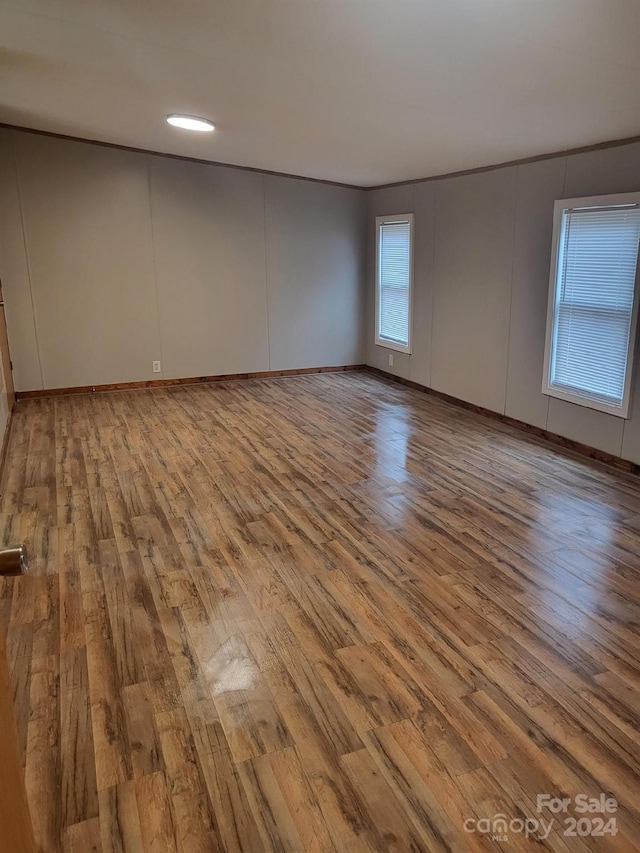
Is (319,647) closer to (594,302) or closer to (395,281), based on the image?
(594,302)

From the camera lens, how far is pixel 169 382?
6.94 meters

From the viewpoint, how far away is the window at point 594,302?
160 inches

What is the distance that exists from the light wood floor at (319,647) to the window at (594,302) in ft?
2.03

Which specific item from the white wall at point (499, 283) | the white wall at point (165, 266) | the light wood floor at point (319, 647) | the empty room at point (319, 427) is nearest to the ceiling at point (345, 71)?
the empty room at point (319, 427)

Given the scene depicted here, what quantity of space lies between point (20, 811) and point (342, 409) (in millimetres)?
5129

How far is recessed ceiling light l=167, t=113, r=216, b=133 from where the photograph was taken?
462 centimetres

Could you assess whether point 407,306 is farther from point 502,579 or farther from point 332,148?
point 502,579

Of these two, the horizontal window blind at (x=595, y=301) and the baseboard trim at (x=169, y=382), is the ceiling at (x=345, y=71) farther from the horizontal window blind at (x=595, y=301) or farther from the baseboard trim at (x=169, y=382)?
the baseboard trim at (x=169, y=382)

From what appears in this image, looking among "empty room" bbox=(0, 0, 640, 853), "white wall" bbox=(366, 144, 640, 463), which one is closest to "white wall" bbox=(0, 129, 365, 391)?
"empty room" bbox=(0, 0, 640, 853)

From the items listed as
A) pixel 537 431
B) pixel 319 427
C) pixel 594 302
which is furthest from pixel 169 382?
pixel 594 302

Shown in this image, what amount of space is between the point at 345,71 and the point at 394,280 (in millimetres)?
3869

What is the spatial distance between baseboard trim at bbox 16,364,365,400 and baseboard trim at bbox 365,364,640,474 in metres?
1.05

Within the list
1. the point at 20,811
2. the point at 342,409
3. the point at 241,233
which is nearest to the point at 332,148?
the point at 241,233

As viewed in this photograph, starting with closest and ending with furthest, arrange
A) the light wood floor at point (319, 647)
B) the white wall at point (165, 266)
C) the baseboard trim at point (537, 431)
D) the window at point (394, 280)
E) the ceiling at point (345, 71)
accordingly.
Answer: the light wood floor at point (319, 647) < the ceiling at point (345, 71) < the baseboard trim at point (537, 431) < the white wall at point (165, 266) < the window at point (394, 280)
